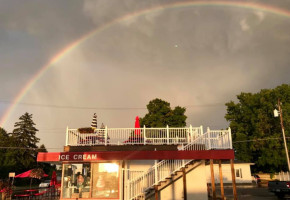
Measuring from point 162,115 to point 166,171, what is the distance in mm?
37505

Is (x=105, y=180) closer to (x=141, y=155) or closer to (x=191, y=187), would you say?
(x=141, y=155)

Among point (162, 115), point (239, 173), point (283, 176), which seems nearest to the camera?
point (239, 173)

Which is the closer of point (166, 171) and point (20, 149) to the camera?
point (166, 171)

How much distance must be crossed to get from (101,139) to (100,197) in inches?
150

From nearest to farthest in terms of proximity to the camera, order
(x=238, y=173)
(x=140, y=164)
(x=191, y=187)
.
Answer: (x=191, y=187)
(x=140, y=164)
(x=238, y=173)

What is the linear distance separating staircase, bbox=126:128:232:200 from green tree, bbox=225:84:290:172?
30.5 m

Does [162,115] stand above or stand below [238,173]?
above

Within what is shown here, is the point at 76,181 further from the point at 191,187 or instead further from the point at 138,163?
the point at 191,187

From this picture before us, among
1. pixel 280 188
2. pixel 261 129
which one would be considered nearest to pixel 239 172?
pixel 261 129

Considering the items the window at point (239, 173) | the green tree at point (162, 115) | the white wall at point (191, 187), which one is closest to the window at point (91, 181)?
the white wall at point (191, 187)

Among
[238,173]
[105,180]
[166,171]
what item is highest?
[166,171]

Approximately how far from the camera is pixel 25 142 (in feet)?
205

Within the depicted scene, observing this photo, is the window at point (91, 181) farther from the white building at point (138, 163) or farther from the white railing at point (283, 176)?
the white railing at point (283, 176)

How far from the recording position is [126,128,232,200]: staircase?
16344 mm
